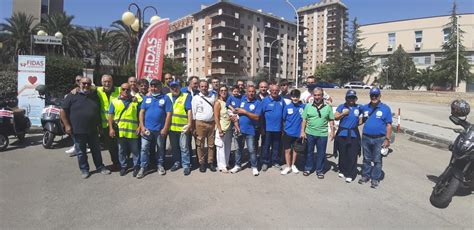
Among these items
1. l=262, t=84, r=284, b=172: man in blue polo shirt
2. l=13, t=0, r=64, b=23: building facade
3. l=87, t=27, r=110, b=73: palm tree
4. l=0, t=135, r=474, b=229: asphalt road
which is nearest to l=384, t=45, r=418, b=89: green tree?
l=87, t=27, r=110, b=73: palm tree

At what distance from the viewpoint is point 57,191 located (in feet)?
16.0

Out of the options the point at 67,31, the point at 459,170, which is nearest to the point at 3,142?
the point at 459,170

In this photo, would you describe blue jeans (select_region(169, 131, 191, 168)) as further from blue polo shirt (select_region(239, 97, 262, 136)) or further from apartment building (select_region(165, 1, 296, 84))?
apartment building (select_region(165, 1, 296, 84))

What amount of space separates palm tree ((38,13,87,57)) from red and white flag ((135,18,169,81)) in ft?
118

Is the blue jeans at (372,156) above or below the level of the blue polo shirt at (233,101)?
below

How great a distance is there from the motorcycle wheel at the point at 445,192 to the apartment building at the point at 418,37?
68.9 meters

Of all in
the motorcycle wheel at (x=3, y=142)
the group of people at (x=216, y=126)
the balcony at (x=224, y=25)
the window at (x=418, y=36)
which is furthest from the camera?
the balcony at (x=224, y=25)

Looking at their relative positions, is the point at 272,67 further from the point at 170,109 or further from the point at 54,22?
the point at 170,109

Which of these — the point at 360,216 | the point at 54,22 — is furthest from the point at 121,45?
the point at 360,216

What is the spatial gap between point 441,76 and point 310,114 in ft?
167

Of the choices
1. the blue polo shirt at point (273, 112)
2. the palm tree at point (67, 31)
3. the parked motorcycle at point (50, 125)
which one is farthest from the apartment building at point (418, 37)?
the parked motorcycle at point (50, 125)

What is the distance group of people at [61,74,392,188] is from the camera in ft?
18.1

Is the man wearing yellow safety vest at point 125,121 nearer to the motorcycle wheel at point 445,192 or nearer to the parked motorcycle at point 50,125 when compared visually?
the parked motorcycle at point 50,125

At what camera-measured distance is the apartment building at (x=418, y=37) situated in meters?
66.1
